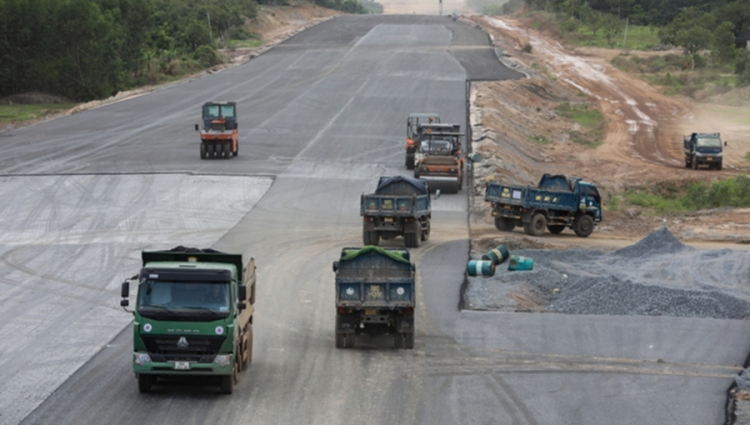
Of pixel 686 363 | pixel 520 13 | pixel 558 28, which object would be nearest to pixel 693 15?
pixel 558 28

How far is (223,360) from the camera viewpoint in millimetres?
16328

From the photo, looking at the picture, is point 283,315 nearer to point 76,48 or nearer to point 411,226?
point 411,226

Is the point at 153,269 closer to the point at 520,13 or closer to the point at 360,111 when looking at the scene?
the point at 360,111

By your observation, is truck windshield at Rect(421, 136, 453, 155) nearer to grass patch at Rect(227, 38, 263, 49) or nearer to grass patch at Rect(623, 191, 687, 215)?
grass patch at Rect(623, 191, 687, 215)

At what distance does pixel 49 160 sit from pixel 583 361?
34766mm

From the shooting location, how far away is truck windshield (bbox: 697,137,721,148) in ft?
174

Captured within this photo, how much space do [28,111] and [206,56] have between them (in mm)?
21848

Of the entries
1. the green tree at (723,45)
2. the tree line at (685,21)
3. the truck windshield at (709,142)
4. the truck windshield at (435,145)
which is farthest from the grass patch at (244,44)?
the truck windshield at (435,145)

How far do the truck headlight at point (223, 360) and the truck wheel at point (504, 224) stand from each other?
2199 cm

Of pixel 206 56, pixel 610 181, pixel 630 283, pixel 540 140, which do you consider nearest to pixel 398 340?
pixel 630 283

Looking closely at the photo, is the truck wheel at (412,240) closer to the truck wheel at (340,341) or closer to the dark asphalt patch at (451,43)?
the truck wheel at (340,341)

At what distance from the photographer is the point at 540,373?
19.2m

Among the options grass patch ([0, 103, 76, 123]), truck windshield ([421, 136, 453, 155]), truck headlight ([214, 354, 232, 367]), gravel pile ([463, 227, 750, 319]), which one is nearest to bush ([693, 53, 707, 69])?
truck windshield ([421, 136, 453, 155])

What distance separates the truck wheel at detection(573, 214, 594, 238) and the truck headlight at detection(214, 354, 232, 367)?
22954 mm
